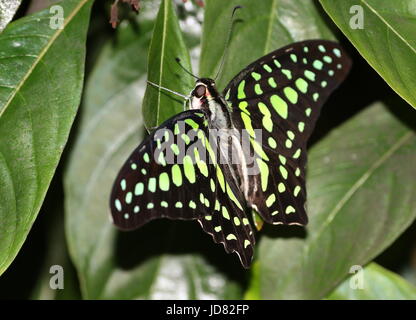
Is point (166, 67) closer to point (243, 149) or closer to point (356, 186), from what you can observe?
point (243, 149)

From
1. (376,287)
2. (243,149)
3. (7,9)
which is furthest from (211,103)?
(376,287)

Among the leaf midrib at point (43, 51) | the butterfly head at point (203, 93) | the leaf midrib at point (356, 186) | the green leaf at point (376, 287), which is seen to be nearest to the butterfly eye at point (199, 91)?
the butterfly head at point (203, 93)

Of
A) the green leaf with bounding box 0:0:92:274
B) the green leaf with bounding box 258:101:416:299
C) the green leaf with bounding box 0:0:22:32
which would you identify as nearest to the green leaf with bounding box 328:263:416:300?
the green leaf with bounding box 258:101:416:299

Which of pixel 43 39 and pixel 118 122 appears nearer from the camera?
pixel 43 39

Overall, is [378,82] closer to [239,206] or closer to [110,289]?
[239,206]

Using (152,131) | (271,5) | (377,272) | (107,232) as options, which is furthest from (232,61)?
(377,272)

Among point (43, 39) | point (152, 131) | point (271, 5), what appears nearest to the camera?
point (152, 131)
